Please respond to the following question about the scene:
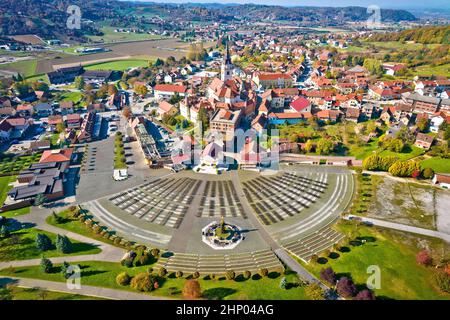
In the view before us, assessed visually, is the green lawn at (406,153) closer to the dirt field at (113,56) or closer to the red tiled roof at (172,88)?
the red tiled roof at (172,88)

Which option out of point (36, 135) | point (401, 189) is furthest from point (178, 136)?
point (401, 189)

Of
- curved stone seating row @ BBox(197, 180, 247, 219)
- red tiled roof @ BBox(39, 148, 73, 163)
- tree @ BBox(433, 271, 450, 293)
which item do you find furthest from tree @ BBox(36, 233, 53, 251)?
tree @ BBox(433, 271, 450, 293)

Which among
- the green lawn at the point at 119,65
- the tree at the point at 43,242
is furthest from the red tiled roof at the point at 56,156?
the green lawn at the point at 119,65

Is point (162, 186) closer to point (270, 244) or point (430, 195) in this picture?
point (270, 244)

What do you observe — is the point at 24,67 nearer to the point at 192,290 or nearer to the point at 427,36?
the point at 192,290

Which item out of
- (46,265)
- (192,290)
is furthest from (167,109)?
(192,290)
